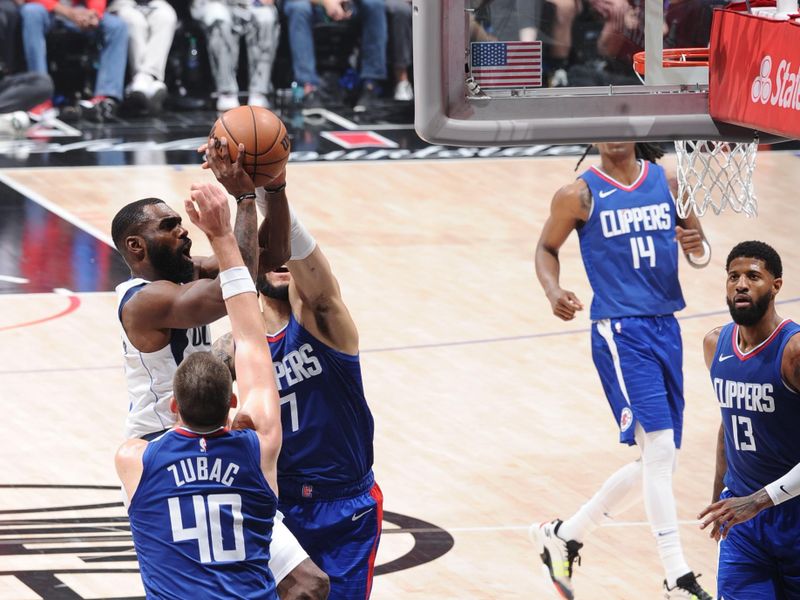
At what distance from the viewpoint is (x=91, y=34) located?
A: 17.8 meters

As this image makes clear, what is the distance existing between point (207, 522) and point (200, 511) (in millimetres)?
38

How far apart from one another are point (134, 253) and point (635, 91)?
1882 millimetres

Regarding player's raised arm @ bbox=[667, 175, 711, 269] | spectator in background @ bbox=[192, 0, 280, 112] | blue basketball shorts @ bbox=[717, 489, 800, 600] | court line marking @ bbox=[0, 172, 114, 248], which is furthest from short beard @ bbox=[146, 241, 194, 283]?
spectator in background @ bbox=[192, 0, 280, 112]

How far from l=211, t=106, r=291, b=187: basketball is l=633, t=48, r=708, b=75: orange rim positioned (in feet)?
4.99

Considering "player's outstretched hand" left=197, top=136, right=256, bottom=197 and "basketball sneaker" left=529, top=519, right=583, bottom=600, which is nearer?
"player's outstretched hand" left=197, top=136, right=256, bottom=197

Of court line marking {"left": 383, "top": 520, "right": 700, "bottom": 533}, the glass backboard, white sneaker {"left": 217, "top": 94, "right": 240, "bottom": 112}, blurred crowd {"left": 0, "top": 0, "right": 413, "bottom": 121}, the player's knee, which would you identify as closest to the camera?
the glass backboard

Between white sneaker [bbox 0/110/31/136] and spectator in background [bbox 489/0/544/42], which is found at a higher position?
spectator in background [bbox 489/0/544/42]

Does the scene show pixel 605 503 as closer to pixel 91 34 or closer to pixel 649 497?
pixel 649 497

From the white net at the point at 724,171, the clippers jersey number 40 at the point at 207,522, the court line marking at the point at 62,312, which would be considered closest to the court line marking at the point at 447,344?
the court line marking at the point at 62,312

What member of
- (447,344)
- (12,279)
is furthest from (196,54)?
(447,344)

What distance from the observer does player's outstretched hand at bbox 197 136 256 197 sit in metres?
4.92

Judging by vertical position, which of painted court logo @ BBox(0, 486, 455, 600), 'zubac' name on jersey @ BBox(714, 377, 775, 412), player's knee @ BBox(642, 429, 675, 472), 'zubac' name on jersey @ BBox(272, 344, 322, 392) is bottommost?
painted court logo @ BBox(0, 486, 455, 600)

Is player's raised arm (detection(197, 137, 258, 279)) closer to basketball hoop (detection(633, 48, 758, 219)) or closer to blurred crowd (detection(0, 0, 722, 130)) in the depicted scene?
basketball hoop (detection(633, 48, 758, 219))

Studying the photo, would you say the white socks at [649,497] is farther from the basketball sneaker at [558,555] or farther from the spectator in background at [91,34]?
the spectator in background at [91,34]
